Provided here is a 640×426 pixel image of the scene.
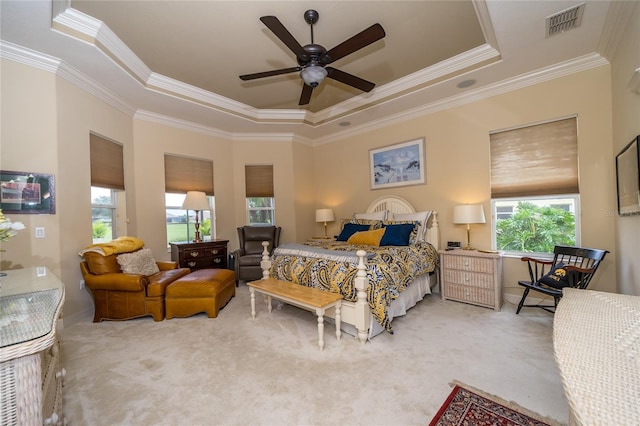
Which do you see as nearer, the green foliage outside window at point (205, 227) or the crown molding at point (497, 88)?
the crown molding at point (497, 88)

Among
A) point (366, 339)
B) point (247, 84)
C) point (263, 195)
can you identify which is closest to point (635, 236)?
point (366, 339)

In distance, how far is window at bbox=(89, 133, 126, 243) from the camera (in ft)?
11.5

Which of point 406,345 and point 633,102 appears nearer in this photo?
point 633,102

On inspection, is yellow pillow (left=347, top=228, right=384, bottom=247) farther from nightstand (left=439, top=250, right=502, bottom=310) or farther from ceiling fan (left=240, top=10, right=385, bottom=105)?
ceiling fan (left=240, top=10, right=385, bottom=105)

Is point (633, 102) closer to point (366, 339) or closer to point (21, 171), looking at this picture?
point (366, 339)

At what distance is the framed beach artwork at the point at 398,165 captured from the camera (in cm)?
438

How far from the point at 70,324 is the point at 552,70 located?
21.1 ft

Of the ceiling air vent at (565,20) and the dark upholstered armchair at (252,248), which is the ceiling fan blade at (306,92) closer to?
the ceiling air vent at (565,20)

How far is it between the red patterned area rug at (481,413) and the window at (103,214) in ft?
14.3

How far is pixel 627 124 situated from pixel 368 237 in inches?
109

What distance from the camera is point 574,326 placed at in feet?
3.14

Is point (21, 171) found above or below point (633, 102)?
below

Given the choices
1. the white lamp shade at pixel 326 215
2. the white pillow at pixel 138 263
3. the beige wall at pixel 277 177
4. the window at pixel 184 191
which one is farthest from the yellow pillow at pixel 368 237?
the window at pixel 184 191

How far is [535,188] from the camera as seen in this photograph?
11.1 ft
